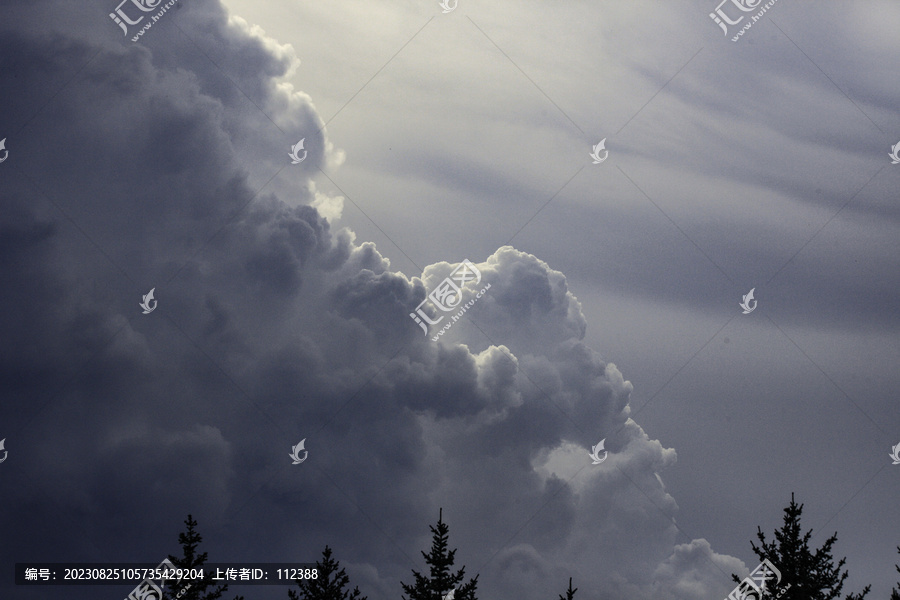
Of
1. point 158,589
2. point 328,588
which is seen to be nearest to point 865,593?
point 328,588

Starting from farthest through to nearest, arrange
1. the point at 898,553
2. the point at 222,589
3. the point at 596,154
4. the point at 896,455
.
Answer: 1. the point at 596,154
2. the point at 896,455
3. the point at 222,589
4. the point at 898,553

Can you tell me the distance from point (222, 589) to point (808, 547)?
3389cm

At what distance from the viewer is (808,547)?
42406mm

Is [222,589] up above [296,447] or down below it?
below

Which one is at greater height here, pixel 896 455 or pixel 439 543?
pixel 896 455

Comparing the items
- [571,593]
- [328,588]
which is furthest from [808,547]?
[328,588]

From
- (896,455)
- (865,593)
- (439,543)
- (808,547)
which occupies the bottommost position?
(865,593)

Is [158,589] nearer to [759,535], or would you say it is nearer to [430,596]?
[430,596]

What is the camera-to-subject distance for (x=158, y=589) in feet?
149

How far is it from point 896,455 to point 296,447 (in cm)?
4687

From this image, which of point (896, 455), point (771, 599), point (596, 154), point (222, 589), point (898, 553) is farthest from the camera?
point (596, 154)

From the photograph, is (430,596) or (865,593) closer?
(865,593)

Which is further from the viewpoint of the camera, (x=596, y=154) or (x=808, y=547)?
(x=596, y=154)

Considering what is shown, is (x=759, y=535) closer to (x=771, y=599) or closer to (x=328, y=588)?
(x=771, y=599)
